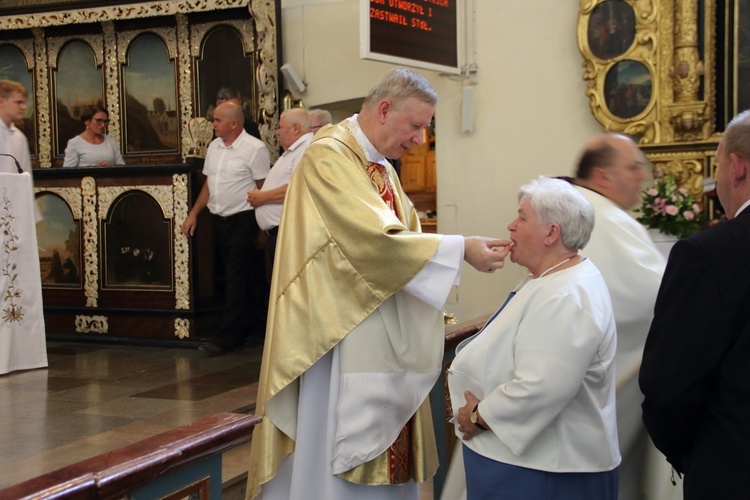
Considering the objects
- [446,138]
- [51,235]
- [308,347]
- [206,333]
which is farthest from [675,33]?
[51,235]

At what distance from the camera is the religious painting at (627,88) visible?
645 cm

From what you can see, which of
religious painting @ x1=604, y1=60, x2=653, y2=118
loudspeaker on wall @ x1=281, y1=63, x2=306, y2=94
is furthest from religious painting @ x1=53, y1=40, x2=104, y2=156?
religious painting @ x1=604, y1=60, x2=653, y2=118

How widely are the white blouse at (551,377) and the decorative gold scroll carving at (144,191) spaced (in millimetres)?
4867

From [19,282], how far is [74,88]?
3.51 meters

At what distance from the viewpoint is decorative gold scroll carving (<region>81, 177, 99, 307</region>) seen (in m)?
6.99

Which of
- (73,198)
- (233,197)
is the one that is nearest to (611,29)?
(233,197)

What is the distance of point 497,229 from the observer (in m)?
7.21

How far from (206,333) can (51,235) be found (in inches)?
64.6

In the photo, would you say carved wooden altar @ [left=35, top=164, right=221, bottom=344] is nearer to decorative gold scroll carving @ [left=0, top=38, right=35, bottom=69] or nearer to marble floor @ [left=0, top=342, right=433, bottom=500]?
marble floor @ [left=0, top=342, right=433, bottom=500]

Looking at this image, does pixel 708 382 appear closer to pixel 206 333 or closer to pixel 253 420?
pixel 253 420

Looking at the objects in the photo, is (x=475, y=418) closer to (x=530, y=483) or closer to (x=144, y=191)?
(x=530, y=483)

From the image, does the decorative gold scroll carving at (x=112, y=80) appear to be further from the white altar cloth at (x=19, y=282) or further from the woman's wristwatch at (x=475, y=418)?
the woman's wristwatch at (x=475, y=418)

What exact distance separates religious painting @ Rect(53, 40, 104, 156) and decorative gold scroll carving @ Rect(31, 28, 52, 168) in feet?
0.31

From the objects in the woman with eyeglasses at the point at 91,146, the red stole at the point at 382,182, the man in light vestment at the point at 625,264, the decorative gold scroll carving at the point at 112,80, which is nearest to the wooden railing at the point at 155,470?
the red stole at the point at 382,182
